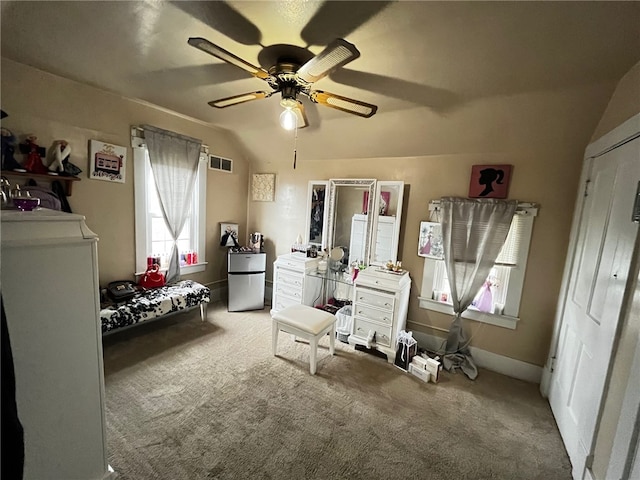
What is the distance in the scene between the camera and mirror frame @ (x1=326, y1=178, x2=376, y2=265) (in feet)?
10.1

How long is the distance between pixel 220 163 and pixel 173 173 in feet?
2.29

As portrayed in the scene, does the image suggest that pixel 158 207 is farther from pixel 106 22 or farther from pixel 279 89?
pixel 279 89

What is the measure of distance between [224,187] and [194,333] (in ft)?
6.39

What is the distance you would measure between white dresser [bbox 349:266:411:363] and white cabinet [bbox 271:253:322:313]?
689 millimetres

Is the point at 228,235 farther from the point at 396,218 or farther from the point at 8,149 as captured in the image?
the point at 396,218

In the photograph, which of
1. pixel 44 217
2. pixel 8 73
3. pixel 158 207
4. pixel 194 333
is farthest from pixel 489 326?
pixel 8 73

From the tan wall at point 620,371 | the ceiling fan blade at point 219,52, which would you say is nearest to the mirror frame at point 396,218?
the tan wall at point 620,371

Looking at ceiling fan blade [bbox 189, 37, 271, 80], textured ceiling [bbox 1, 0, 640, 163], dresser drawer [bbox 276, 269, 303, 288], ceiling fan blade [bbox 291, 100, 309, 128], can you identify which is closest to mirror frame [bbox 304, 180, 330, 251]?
dresser drawer [bbox 276, 269, 303, 288]

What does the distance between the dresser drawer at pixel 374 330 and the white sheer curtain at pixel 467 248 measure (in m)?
0.60

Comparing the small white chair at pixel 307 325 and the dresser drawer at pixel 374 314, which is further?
the dresser drawer at pixel 374 314

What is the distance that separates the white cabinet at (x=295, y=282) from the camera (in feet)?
10.5

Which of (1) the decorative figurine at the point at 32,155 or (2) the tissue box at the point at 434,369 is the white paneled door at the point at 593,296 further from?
(1) the decorative figurine at the point at 32,155

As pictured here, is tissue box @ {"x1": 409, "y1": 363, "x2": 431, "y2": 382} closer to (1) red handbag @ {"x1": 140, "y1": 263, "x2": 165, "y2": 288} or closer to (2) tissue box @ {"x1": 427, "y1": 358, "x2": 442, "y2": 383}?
(2) tissue box @ {"x1": 427, "y1": 358, "x2": 442, "y2": 383}

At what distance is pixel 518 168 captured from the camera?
7.96ft
